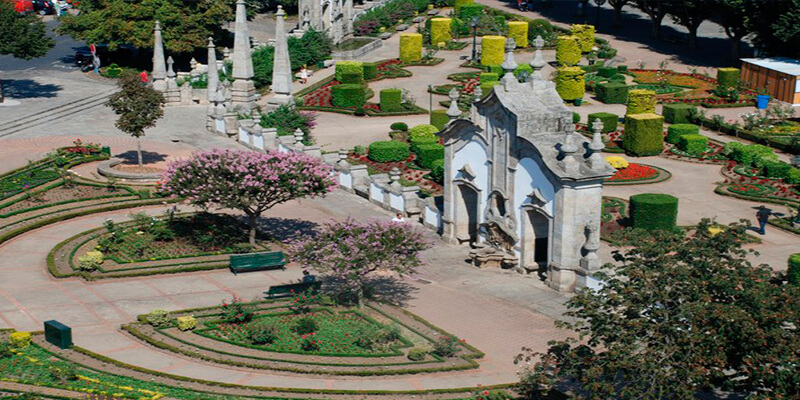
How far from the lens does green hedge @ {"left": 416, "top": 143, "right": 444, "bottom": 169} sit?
56781 millimetres

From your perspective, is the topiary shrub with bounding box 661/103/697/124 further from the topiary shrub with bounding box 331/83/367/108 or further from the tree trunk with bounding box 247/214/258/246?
the tree trunk with bounding box 247/214/258/246

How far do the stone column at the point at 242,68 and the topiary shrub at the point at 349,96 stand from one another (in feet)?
19.9

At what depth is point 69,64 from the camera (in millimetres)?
83125

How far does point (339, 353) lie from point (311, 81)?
47145mm

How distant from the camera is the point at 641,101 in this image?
6375 centimetres

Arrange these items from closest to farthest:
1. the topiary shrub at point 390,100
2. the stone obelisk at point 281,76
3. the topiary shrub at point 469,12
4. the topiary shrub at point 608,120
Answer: the topiary shrub at point 608,120
the stone obelisk at point 281,76
the topiary shrub at point 390,100
the topiary shrub at point 469,12

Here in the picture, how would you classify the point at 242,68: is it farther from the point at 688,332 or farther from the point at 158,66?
the point at 688,332

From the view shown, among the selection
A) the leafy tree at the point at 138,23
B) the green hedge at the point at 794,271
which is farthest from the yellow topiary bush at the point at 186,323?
the leafy tree at the point at 138,23

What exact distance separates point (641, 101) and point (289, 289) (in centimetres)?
3239

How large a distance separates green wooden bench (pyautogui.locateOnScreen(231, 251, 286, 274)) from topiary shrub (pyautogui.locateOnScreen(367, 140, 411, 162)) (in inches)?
694

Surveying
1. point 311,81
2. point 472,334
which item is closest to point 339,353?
point 472,334

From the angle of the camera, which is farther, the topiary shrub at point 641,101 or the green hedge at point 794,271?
the topiary shrub at point 641,101

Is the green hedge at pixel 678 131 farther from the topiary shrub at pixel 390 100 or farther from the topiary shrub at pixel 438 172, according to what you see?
the topiary shrub at pixel 390 100

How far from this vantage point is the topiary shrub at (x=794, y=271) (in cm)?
3884
